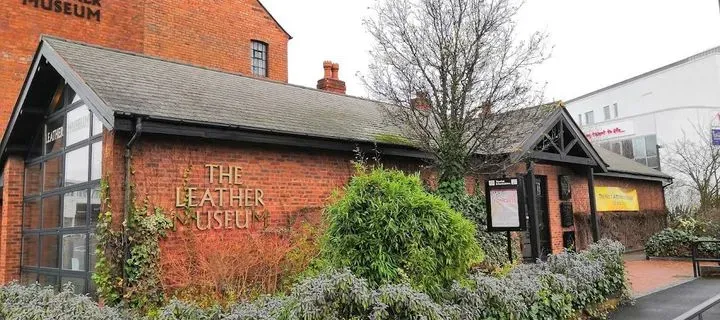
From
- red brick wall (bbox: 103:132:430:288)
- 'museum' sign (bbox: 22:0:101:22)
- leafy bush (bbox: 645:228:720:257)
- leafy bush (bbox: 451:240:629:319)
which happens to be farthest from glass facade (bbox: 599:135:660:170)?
'museum' sign (bbox: 22:0:101:22)

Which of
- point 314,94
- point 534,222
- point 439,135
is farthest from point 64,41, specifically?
point 534,222

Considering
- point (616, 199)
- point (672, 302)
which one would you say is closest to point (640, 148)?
point (616, 199)

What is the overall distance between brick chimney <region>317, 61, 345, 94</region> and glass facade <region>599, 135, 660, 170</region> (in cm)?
3082

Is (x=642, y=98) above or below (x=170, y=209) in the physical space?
above

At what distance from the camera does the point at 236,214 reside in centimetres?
882

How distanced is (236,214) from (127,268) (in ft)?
6.30

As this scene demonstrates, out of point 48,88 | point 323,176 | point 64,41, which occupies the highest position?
point 64,41

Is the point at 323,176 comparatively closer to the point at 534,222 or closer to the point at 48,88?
the point at 534,222

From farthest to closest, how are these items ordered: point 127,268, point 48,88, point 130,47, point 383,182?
point 130,47, point 48,88, point 127,268, point 383,182

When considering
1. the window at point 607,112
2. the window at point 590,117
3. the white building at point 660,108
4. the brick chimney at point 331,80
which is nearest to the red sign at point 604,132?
the white building at point 660,108

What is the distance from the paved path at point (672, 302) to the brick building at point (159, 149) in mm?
2811

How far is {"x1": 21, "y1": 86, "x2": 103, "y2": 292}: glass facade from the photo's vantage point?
8.51 m

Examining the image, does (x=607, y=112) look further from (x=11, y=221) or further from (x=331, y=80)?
(x=11, y=221)

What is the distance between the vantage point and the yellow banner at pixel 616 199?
19.1m
